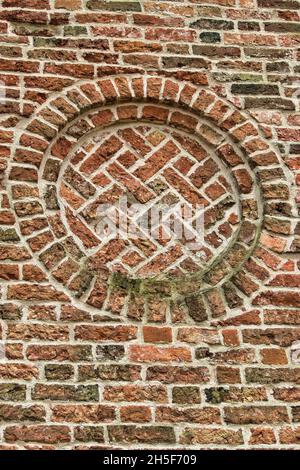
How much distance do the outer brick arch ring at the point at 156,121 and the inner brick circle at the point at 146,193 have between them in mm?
69

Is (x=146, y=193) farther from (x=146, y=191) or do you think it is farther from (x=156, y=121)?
(x=156, y=121)

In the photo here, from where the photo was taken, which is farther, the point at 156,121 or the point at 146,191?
the point at 156,121

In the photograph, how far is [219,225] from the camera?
422cm

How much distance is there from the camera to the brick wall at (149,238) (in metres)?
3.64

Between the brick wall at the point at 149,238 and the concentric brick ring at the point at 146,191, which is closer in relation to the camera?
the brick wall at the point at 149,238

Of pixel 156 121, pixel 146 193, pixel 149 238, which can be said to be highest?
pixel 156 121

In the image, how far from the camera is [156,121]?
4.42m

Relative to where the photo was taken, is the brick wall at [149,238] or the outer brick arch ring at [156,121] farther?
the outer brick arch ring at [156,121]

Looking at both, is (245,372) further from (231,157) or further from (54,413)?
(231,157)

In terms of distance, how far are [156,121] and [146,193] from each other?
0.48 metres

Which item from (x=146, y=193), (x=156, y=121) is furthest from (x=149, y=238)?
(x=156, y=121)

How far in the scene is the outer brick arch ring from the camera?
13.4 feet

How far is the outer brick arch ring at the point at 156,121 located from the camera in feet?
13.4

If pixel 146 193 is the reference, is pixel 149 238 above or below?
below
